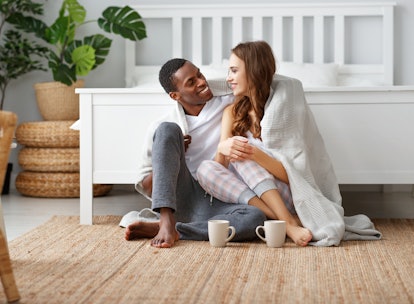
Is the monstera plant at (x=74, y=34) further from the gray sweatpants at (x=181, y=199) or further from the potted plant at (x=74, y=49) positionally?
the gray sweatpants at (x=181, y=199)

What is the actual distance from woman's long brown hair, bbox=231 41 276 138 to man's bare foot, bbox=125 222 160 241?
0.43 metres

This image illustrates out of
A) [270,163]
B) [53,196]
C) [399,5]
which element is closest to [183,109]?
[270,163]

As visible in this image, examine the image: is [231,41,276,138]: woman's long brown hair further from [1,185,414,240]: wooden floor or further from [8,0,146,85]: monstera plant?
[8,0,146,85]: monstera plant

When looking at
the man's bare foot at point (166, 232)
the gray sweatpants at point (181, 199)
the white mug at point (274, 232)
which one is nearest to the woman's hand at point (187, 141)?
the gray sweatpants at point (181, 199)

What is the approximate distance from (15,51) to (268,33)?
1380 millimetres

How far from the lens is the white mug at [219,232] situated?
225 centimetres

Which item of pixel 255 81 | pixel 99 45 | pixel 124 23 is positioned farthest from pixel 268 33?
pixel 255 81

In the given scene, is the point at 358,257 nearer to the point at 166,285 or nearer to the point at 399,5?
the point at 166,285

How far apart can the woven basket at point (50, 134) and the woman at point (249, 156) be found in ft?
4.66

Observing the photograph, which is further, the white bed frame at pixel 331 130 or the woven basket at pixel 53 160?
the woven basket at pixel 53 160

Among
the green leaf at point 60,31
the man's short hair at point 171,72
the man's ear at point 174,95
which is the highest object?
the green leaf at point 60,31

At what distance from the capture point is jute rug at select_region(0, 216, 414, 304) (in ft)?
5.49

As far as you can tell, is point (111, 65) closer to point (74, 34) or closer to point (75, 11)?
point (74, 34)

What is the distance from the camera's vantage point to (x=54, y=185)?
382cm
